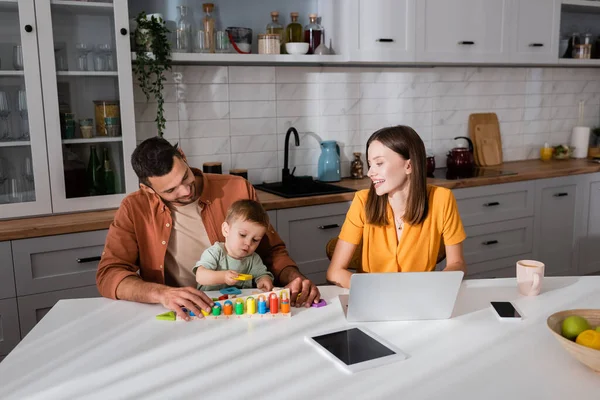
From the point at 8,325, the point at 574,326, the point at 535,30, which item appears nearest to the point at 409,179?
the point at 574,326

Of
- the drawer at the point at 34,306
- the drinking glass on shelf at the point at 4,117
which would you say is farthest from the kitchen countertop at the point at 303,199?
the drinking glass on shelf at the point at 4,117

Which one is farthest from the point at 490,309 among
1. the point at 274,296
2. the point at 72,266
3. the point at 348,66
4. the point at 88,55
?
the point at 348,66

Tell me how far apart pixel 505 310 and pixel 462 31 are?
2606 millimetres

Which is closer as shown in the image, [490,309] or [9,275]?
[490,309]

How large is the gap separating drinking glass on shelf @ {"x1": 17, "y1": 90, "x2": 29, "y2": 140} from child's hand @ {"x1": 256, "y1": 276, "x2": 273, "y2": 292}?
5.17 ft

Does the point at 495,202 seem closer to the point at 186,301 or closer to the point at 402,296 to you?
the point at 402,296

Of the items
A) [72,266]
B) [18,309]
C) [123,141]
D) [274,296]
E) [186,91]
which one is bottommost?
[18,309]

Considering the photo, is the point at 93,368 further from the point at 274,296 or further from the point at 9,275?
the point at 9,275

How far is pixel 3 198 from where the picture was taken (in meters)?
2.78

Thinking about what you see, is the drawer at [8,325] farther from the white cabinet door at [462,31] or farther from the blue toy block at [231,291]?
the white cabinet door at [462,31]

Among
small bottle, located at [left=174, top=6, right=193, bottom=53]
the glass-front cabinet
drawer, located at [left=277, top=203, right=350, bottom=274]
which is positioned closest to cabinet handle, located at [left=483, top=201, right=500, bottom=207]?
drawer, located at [left=277, top=203, right=350, bottom=274]

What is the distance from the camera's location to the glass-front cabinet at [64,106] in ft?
8.85

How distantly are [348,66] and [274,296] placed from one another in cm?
252

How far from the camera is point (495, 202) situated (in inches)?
149
